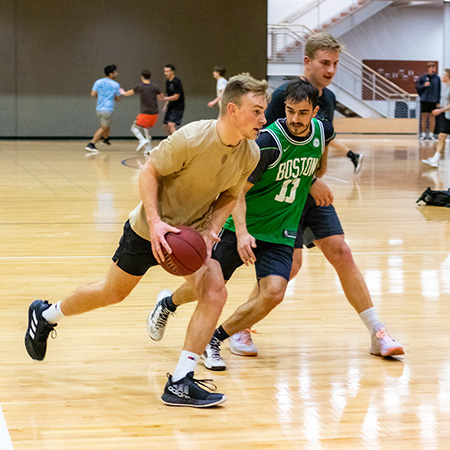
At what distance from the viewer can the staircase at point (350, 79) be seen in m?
23.5

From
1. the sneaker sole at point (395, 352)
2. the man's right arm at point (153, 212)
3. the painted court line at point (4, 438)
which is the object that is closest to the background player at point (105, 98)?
the sneaker sole at point (395, 352)

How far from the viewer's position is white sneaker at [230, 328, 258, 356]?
13.4ft

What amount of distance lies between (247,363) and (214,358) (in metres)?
0.19

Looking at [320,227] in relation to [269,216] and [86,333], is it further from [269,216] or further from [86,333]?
[86,333]

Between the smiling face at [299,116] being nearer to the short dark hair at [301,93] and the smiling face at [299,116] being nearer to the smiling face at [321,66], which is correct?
the short dark hair at [301,93]

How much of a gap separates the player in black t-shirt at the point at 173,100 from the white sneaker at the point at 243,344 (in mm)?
13218

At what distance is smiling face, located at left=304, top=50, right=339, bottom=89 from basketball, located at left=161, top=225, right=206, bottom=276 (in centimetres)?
140

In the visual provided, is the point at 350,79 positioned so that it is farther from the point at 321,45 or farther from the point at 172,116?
the point at 321,45

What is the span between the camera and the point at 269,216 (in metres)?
3.99

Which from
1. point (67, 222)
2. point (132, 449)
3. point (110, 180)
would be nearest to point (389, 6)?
point (110, 180)

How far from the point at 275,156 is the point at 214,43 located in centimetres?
1816

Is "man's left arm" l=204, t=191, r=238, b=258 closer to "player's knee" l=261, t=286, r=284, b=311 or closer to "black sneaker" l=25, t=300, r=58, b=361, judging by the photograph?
"player's knee" l=261, t=286, r=284, b=311

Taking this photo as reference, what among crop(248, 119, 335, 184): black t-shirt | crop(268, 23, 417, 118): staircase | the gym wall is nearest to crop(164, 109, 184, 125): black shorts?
the gym wall

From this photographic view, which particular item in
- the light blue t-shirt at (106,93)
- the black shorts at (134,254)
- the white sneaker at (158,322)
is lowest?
the white sneaker at (158,322)
